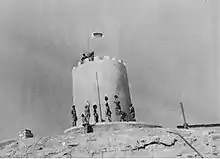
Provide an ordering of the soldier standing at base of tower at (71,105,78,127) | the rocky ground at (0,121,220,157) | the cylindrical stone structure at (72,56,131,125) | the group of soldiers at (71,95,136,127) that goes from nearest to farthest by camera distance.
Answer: the rocky ground at (0,121,220,157), the group of soldiers at (71,95,136,127), the soldier standing at base of tower at (71,105,78,127), the cylindrical stone structure at (72,56,131,125)

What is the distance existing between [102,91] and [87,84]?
0.97m

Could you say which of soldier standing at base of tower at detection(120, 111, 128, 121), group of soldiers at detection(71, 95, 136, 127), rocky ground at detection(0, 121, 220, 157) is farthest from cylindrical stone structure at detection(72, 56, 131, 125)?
rocky ground at detection(0, 121, 220, 157)

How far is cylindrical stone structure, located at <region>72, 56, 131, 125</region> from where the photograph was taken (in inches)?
731

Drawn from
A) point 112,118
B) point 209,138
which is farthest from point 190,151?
point 112,118

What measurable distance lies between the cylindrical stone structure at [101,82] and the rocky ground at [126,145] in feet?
19.8

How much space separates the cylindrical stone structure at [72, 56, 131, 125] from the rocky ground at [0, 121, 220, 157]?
19.8 feet

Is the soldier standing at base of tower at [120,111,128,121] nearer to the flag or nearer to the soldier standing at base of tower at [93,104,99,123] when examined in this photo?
the soldier standing at base of tower at [93,104,99,123]

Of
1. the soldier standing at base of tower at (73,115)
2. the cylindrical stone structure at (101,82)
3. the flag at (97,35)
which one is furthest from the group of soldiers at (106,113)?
the flag at (97,35)

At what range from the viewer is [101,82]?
1894 cm

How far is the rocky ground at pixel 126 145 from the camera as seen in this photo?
10.9 meters

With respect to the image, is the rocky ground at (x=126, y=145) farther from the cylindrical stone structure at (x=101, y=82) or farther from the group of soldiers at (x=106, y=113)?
the cylindrical stone structure at (x=101, y=82)

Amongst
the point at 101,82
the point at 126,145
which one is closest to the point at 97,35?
the point at 101,82

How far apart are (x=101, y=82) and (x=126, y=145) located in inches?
315

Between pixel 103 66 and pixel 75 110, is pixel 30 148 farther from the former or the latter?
pixel 103 66
